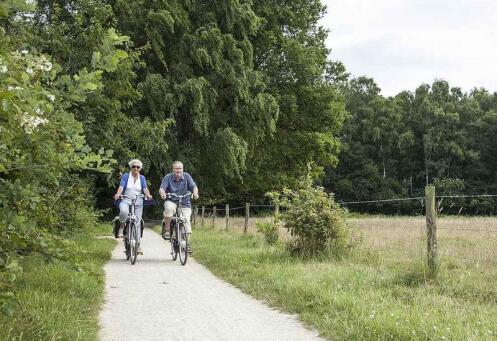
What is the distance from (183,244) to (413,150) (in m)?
59.8

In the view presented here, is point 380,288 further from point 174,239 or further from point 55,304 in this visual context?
point 174,239

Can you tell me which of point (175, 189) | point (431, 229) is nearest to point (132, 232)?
point (175, 189)

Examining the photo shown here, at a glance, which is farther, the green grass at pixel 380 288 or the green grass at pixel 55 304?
the green grass at pixel 380 288

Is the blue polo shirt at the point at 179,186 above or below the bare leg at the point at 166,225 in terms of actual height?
above

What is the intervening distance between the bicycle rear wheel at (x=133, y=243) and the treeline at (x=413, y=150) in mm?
52651

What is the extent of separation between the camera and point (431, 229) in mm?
7523

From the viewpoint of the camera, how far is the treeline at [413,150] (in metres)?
63.5

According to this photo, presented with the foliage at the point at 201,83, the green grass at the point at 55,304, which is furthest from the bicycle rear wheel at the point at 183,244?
the foliage at the point at 201,83

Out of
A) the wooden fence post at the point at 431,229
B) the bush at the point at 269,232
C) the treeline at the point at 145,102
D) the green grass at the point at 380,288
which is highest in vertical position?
the treeline at the point at 145,102

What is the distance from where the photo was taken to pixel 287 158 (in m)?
34.6

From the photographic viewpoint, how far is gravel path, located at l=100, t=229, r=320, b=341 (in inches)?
199

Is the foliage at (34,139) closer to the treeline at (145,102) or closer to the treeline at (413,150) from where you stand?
the treeline at (145,102)

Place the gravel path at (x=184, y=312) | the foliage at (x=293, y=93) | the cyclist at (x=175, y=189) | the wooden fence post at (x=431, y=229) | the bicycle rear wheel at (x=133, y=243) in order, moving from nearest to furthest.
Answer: the gravel path at (x=184, y=312) < the wooden fence post at (x=431, y=229) < the bicycle rear wheel at (x=133, y=243) < the cyclist at (x=175, y=189) < the foliage at (x=293, y=93)

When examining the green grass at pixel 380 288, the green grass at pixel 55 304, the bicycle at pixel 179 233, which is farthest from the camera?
the bicycle at pixel 179 233
